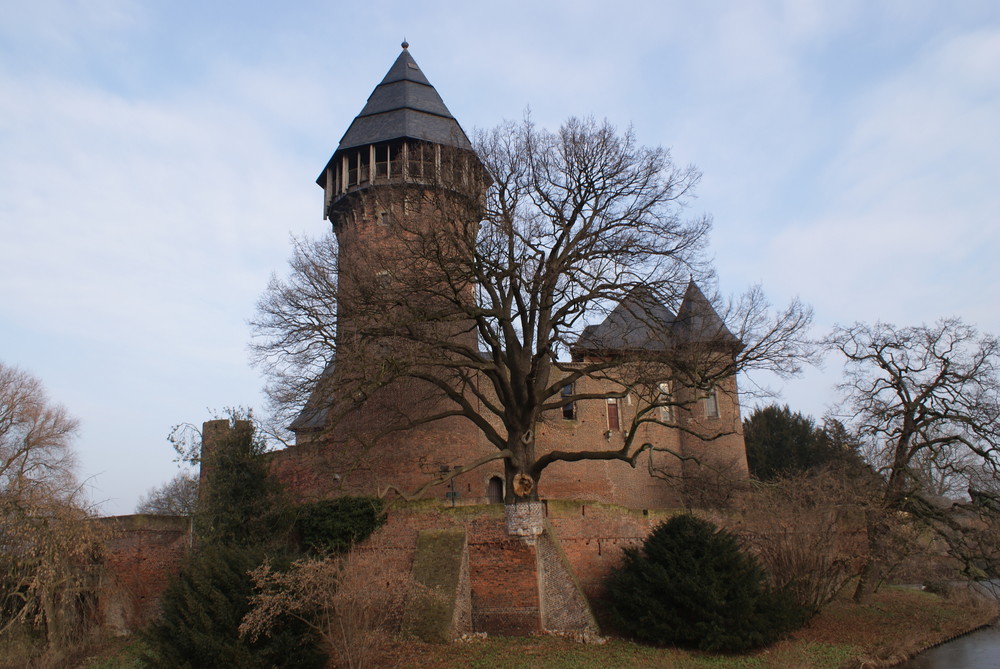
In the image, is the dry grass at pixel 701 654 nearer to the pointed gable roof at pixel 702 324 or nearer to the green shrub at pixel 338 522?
the green shrub at pixel 338 522

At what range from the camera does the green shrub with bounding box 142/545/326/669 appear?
446 inches

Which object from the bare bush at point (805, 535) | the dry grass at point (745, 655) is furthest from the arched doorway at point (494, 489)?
the dry grass at point (745, 655)

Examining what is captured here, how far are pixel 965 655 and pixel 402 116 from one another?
67.0 ft

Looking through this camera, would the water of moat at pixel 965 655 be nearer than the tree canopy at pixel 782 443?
Yes

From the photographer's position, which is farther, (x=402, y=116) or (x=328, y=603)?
(x=402, y=116)

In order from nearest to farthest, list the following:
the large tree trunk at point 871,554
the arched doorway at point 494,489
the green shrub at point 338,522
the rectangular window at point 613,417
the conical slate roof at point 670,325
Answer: the green shrub at point 338,522 < the conical slate roof at point 670,325 < the large tree trunk at point 871,554 < the arched doorway at point 494,489 < the rectangular window at point 613,417

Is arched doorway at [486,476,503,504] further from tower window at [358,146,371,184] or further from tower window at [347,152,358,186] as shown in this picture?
tower window at [347,152,358,186]

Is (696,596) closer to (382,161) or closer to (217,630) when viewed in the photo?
(217,630)

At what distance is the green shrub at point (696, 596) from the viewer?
1394 cm

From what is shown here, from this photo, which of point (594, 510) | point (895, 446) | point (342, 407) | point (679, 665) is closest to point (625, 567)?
point (594, 510)

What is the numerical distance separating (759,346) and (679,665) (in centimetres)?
649

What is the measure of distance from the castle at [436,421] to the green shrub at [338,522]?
820 mm

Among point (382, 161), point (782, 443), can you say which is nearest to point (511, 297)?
point (382, 161)

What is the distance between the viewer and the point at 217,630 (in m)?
11.6
